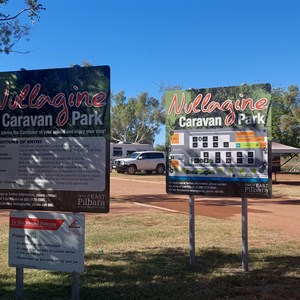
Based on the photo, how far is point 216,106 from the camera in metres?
6.28

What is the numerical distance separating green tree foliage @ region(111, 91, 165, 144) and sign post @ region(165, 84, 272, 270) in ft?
193

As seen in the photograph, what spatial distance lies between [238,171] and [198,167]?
57 centimetres

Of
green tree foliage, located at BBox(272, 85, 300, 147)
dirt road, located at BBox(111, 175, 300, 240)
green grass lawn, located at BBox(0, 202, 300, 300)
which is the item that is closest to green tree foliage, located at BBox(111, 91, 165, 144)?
green tree foliage, located at BBox(272, 85, 300, 147)

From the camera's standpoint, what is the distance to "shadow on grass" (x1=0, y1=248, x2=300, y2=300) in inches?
197

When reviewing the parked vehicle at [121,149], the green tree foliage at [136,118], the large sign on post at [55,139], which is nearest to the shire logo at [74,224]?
the large sign on post at [55,139]

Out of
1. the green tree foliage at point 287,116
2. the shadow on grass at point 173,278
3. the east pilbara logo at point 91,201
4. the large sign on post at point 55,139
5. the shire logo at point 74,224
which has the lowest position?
the shadow on grass at point 173,278

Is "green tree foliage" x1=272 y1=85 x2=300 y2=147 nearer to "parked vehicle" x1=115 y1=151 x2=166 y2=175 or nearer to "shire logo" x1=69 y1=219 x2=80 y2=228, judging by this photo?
"parked vehicle" x1=115 y1=151 x2=166 y2=175

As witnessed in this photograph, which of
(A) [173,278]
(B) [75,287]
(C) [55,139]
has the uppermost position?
(C) [55,139]

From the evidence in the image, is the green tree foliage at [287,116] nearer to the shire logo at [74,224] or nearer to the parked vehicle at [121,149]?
the parked vehicle at [121,149]

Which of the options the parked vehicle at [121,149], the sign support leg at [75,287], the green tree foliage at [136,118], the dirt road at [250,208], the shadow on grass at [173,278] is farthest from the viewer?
the green tree foliage at [136,118]

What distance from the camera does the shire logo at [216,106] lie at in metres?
6.06

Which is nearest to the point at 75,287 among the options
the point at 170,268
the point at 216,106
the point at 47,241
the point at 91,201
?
the point at 47,241

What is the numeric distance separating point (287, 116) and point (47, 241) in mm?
37791

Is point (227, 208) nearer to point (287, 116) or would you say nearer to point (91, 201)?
point (91, 201)
